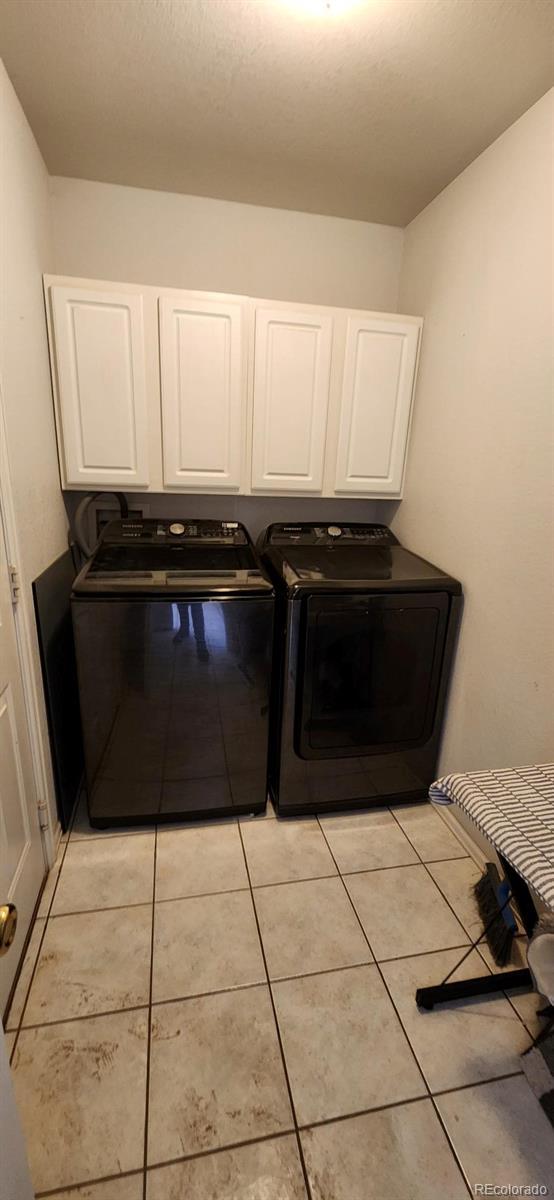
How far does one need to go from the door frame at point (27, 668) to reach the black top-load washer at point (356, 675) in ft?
2.67

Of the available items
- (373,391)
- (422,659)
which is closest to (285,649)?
(422,659)

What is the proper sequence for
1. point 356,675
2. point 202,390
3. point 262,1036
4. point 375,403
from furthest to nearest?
1. point 375,403
2. point 202,390
3. point 356,675
4. point 262,1036

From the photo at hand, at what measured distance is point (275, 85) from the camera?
1.34 meters

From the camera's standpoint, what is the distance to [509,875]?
3.65 ft

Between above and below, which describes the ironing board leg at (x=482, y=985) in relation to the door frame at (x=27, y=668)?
below

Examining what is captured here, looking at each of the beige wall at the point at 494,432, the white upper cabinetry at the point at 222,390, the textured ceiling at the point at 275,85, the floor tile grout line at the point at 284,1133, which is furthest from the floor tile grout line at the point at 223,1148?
the textured ceiling at the point at 275,85

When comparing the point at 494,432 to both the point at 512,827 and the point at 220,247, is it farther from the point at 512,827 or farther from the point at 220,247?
the point at 220,247

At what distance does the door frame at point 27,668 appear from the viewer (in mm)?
1235

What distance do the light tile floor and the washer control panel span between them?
1184 mm

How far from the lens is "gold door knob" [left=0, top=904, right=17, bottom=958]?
0.63 metres

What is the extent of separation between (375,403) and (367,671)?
1.14 m

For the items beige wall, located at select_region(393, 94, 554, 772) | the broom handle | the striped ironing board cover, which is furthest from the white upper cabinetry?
the broom handle

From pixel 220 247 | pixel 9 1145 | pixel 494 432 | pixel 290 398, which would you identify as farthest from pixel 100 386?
pixel 9 1145

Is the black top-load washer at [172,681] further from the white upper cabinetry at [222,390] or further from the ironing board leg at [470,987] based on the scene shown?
the ironing board leg at [470,987]
